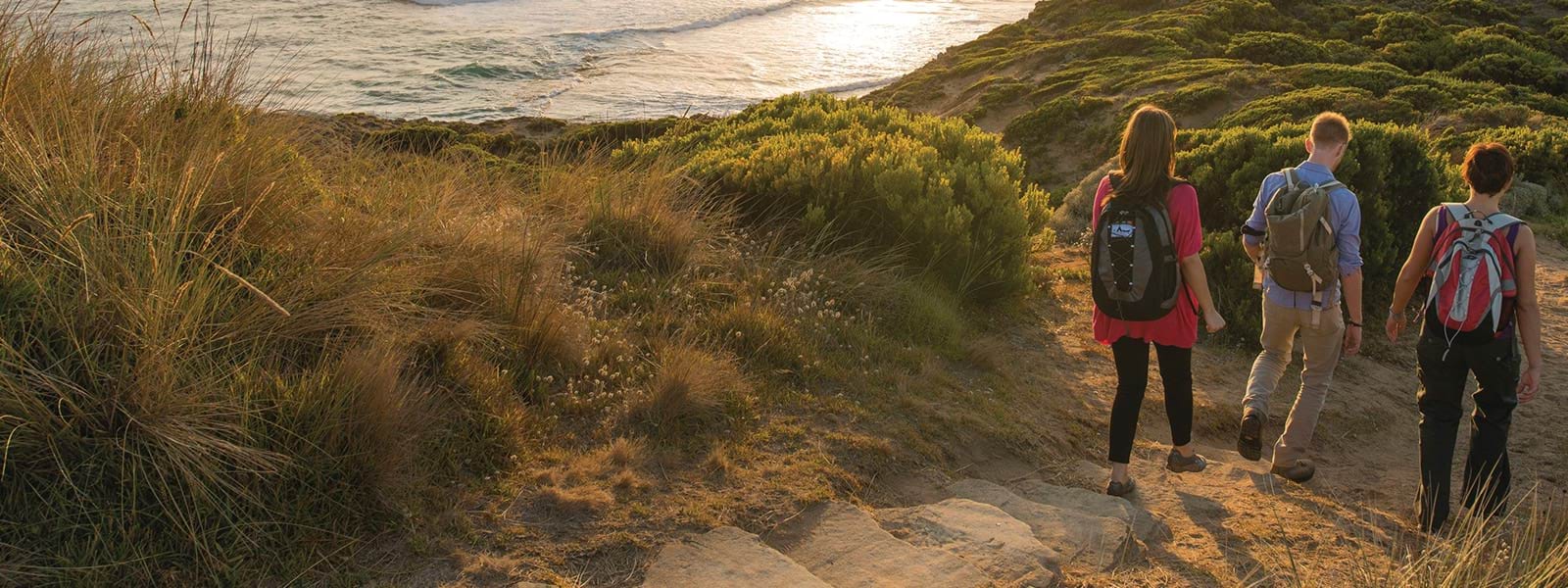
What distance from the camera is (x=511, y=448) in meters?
4.57

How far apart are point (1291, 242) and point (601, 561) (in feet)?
11.3

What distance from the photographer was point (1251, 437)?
588cm

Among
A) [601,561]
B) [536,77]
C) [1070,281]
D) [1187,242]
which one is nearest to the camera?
[601,561]

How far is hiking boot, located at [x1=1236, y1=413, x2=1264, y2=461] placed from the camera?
5836 millimetres

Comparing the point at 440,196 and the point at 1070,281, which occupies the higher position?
the point at 440,196

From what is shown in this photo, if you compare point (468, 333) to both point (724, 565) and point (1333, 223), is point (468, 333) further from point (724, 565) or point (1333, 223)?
point (1333, 223)

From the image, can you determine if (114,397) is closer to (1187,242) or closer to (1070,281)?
(1187,242)

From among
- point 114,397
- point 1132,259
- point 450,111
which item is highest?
point 1132,259

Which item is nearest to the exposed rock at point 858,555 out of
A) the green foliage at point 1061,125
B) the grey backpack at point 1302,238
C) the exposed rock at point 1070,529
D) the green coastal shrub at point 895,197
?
the exposed rock at point 1070,529

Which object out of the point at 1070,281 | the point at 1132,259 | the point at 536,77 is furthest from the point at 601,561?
the point at 536,77

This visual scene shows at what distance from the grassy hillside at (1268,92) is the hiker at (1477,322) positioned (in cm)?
355

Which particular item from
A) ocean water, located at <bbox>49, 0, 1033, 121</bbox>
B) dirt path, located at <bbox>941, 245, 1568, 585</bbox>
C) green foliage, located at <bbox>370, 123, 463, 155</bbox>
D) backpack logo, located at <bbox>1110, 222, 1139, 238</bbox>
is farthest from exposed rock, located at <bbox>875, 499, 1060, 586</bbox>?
ocean water, located at <bbox>49, 0, 1033, 121</bbox>

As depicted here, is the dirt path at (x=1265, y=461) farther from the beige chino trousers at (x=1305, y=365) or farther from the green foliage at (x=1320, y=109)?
the green foliage at (x=1320, y=109)

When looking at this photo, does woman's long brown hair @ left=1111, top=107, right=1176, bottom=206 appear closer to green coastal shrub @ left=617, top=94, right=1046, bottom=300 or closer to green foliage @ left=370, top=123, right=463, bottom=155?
green coastal shrub @ left=617, top=94, right=1046, bottom=300
